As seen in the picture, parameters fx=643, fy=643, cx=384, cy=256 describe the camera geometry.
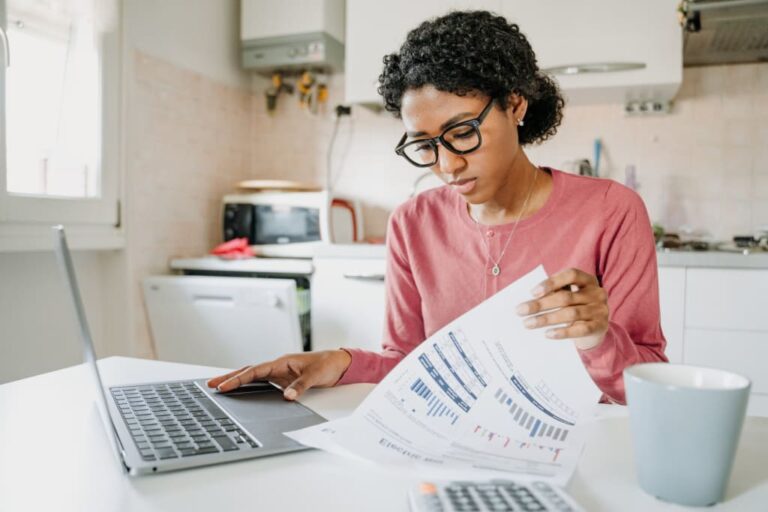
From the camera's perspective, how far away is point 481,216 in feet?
3.86

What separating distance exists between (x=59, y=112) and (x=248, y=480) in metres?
1.85

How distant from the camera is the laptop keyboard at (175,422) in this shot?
0.57 metres

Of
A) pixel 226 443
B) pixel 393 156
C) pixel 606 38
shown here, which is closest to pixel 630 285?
pixel 226 443

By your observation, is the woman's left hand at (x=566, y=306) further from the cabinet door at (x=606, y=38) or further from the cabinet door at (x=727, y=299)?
the cabinet door at (x=606, y=38)

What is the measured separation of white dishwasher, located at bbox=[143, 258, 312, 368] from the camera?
213 cm

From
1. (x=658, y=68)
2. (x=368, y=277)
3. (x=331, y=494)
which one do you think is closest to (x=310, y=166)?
(x=368, y=277)

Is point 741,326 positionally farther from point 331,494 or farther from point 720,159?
point 331,494

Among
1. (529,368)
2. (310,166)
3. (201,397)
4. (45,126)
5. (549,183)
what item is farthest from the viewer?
(310,166)

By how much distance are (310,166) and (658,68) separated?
1.49 metres

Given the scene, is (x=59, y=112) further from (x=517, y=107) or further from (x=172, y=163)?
(x=517, y=107)

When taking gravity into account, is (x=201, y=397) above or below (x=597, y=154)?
below

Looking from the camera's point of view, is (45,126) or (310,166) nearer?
(45,126)

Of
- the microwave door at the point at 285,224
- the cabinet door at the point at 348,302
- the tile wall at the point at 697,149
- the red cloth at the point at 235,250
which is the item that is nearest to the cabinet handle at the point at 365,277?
the cabinet door at the point at 348,302

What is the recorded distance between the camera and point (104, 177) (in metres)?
2.14
